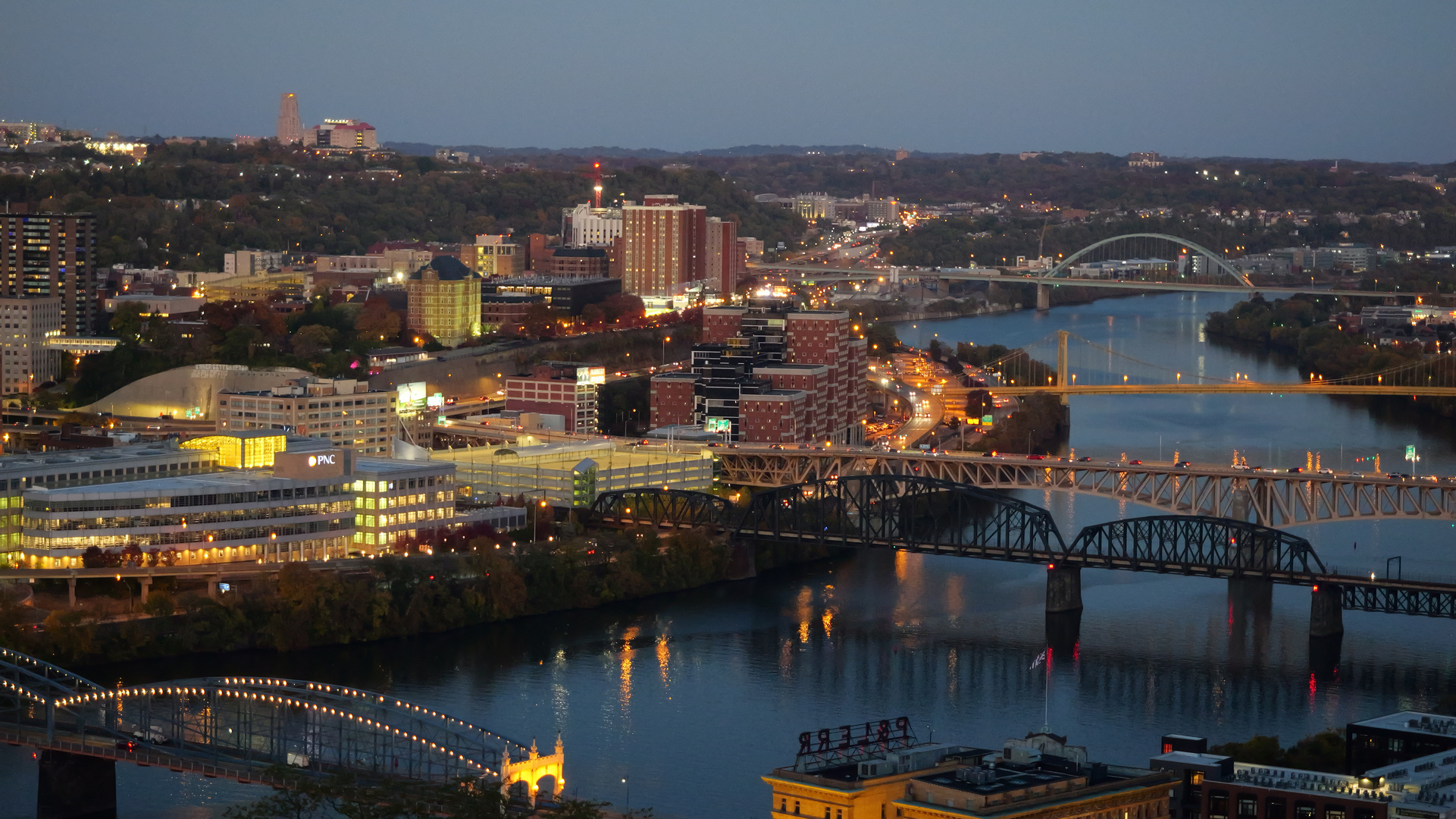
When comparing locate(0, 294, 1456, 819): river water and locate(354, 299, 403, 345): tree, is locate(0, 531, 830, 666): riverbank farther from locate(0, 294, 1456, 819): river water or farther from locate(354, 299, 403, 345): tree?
locate(354, 299, 403, 345): tree

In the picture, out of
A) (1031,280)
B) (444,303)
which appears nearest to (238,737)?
(444,303)

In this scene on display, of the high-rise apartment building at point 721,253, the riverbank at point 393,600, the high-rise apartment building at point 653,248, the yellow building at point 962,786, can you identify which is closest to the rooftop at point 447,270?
the high-rise apartment building at point 653,248

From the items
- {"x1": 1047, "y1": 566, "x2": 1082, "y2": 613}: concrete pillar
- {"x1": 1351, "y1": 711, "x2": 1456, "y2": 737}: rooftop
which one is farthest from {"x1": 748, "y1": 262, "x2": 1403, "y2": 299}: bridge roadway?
{"x1": 1351, "y1": 711, "x2": 1456, "y2": 737}: rooftop

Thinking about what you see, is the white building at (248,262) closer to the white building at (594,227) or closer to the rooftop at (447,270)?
the rooftop at (447,270)

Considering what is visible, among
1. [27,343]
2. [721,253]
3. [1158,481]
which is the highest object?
[721,253]

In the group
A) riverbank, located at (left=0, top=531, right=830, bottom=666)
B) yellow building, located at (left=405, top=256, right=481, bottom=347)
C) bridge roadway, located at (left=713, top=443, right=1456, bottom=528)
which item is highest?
yellow building, located at (left=405, top=256, right=481, bottom=347)

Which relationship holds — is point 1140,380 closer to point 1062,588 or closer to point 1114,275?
point 1062,588
